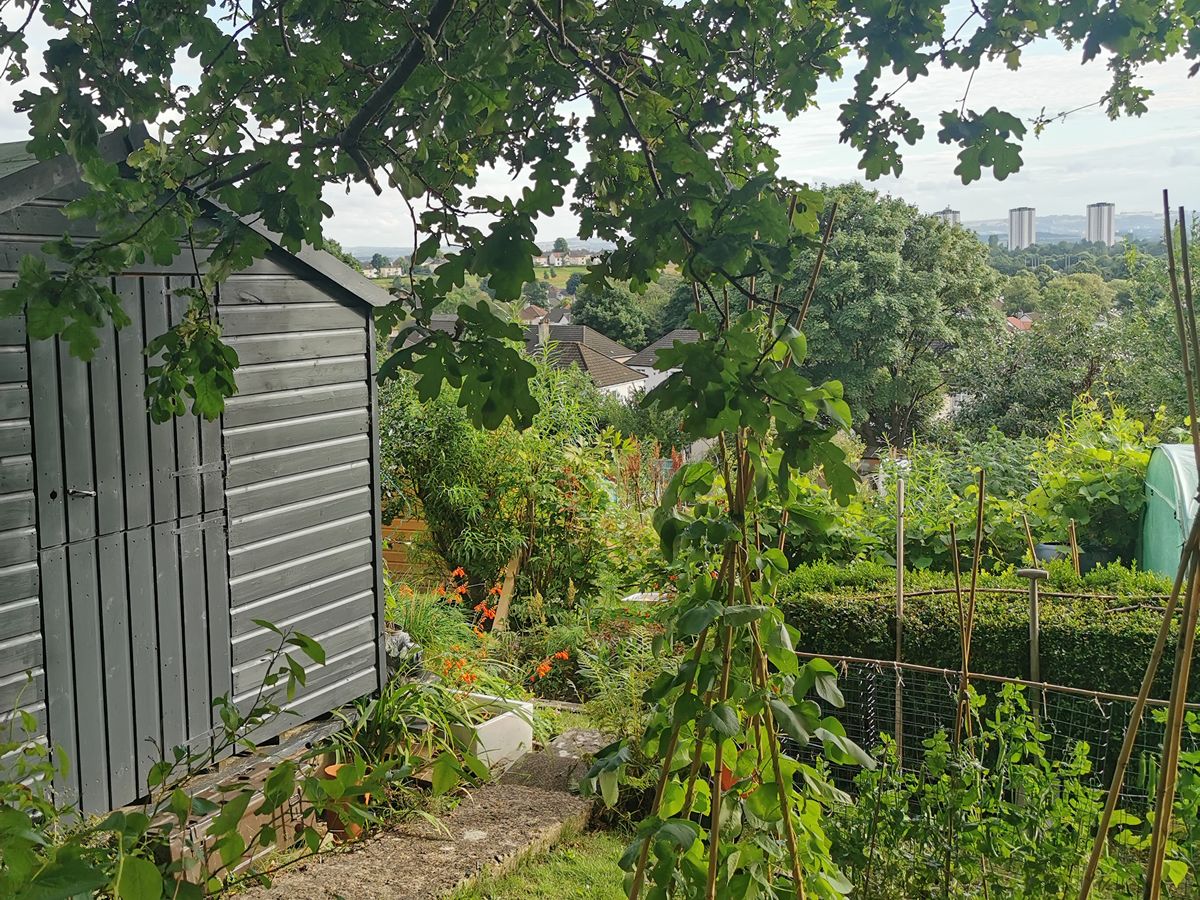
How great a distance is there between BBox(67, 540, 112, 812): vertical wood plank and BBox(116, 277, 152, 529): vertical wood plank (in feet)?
0.79

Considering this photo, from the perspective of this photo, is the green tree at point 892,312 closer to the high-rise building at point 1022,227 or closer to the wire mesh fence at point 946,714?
the high-rise building at point 1022,227

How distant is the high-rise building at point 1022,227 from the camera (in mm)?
41438

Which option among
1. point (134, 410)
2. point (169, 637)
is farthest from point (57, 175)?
point (169, 637)

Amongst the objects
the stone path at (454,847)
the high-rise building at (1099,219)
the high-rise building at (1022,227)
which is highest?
the high-rise building at (1022,227)

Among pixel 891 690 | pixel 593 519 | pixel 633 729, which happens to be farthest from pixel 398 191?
pixel 593 519

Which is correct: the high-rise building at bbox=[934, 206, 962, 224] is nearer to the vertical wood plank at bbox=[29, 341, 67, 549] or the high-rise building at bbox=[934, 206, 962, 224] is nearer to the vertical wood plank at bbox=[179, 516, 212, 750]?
the vertical wood plank at bbox=[179, 516, 212, 750]

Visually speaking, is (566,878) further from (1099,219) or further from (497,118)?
(1099,219)

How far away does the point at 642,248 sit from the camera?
1.60 metres

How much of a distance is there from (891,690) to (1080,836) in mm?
2558

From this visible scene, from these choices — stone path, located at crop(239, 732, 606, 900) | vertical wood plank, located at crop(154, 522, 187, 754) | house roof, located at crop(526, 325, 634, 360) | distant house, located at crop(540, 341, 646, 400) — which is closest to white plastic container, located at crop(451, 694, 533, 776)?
stone path, located at crop(239, 732, 606, 900)

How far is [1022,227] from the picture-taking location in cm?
4509

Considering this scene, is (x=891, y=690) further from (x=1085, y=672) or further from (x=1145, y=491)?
(x=1145, y=491)

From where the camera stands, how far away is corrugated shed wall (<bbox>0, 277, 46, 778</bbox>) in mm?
3396

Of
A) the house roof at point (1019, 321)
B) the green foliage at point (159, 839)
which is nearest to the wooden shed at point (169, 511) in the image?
the green foliage at point (159, 839)
